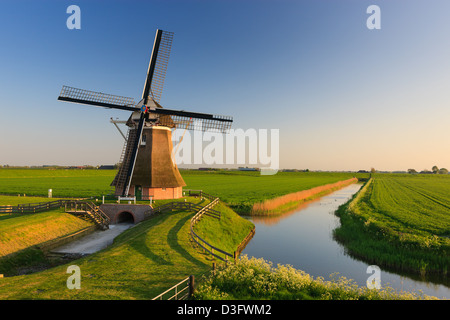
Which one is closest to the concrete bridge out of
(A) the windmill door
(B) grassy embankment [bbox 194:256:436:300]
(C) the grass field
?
(A) the windmill door

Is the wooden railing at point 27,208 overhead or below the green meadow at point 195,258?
overhead

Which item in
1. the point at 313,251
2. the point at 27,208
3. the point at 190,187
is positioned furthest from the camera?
the point at 190,187

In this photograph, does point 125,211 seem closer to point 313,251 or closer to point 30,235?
point 30,235

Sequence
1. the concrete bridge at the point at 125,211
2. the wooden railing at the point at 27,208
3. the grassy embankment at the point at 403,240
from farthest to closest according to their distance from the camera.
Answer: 1. the concrete bridge at the point at 125,211
2. the wooden railing at the point at 27,208
3. the grassy embankment at the point at 403,240

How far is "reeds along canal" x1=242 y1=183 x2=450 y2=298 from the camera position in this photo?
1641cm

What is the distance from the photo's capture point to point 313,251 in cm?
2250

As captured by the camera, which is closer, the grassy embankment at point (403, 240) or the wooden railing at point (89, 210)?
the grassy embankment at point (403, 240)

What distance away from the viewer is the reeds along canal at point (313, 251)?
16.4 meters

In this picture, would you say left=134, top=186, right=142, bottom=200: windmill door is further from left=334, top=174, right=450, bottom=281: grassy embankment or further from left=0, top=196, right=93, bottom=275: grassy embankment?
left=334, top=174, right=450, bottom=281: grassy embankment

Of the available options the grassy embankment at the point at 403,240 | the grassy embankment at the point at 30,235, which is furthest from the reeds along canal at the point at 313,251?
the grassy embankment at the point at 30,235

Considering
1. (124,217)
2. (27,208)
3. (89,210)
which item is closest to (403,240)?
(124,217)

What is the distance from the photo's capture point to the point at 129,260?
14469 millimetres

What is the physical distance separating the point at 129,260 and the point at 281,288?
8.64 m

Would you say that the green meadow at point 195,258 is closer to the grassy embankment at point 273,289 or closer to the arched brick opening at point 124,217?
the grassy embankment at point 273,289
